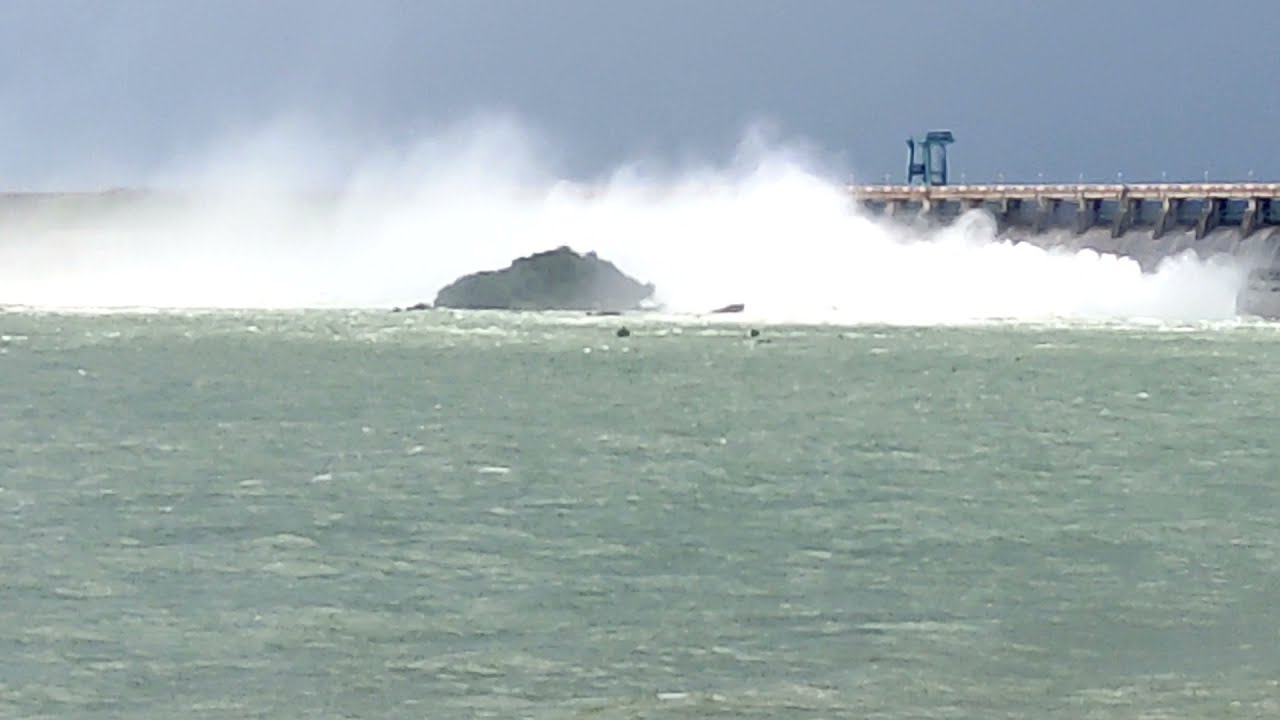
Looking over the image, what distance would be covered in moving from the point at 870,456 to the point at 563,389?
11.3 metres

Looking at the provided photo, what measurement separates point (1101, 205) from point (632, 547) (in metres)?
75.8

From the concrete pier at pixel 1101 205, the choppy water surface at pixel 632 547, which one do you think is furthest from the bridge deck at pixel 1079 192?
the choppy water surface at pixel 632 547

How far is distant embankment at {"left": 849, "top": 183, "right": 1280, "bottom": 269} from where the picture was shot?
9238cm

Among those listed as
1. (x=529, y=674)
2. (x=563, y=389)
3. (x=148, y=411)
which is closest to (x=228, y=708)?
(x=529, y=674)

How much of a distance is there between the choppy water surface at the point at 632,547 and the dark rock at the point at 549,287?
39.8m

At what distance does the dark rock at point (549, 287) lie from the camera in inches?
3413

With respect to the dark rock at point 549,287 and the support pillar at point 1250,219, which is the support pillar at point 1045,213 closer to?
the support pillar at point 1250,219

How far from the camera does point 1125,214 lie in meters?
96.7

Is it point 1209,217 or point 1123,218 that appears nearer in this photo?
point 1209,217

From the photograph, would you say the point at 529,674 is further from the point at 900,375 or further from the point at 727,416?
the point at 900,375

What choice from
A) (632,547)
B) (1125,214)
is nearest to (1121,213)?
(1125,214)

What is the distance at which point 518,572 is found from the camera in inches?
923

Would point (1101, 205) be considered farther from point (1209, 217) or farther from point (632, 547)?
point (632, 547)

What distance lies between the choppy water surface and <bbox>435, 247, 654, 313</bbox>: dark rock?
39761 millimetres
